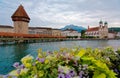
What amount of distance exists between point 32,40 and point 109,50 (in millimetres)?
65543

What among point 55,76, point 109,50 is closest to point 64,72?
point 55,76

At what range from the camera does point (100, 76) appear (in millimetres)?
1709

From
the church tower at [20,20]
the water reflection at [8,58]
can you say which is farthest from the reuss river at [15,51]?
the church tower at [20,20]

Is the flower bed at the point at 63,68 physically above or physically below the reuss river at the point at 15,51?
above

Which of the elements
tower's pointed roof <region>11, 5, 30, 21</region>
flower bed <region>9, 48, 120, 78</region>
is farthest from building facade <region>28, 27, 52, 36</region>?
flower bed <region>9, 48, 120, 78</region>

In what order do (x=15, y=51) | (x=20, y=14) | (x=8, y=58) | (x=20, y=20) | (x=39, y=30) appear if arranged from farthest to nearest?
(x=39, y=30) < (x=20, y=14) < (x=20, y=20) < (x=15, y=51) < (x=8, y=58)

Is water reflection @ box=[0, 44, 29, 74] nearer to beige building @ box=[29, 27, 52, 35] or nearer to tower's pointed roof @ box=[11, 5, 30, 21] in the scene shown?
tower's pointed roof @ box=[11, 5, 30, 21]

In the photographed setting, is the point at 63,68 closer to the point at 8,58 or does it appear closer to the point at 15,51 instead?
the point at 8,58

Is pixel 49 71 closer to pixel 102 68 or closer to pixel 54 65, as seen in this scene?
pixel 54 65

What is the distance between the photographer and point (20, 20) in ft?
226

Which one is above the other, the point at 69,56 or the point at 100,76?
the point at 69,56

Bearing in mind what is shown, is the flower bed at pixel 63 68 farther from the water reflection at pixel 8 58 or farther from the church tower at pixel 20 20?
the church tower at pixel 20 20

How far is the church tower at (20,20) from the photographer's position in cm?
6861

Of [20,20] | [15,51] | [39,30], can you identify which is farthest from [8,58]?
[39,30]
